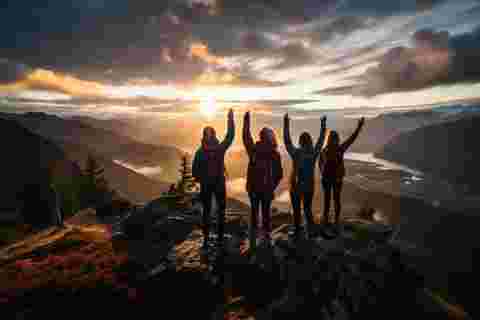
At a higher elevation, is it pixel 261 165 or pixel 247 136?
pixel 247 136

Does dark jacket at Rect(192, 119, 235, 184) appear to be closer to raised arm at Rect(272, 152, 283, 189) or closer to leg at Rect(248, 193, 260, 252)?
leg at Rect(248, 193, 260, 252)

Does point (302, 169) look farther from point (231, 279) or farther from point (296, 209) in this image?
point (231, 279)

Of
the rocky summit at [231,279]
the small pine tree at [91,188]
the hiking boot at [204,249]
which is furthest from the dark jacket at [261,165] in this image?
the small pine tree at [91,188]

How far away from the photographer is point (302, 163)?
9789mm

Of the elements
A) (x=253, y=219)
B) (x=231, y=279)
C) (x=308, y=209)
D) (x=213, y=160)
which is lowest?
(x=231, y=279)

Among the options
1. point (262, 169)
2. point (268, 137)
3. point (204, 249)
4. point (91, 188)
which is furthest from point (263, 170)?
point (91, 188)

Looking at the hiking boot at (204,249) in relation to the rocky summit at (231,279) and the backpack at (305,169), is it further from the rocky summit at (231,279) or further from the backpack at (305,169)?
the backpack at (305,169)

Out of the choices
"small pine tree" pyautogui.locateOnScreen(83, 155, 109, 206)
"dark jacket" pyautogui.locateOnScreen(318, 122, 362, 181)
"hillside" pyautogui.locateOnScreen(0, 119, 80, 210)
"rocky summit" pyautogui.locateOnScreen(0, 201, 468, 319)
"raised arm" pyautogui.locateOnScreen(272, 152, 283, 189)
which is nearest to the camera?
"rocky summit" pyautogui.locateOnScreen(0, 201, 468, 319)

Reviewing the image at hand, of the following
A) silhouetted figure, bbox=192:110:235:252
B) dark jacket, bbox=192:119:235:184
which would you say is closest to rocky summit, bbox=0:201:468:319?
silhouetted figure, bbox=192:110:235:252

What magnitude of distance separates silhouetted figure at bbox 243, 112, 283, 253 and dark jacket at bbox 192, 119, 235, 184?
27.5 inches

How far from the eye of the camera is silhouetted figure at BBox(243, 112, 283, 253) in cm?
949

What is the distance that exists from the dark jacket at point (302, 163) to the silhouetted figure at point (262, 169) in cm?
64

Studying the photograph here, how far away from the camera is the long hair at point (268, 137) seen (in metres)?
9.43

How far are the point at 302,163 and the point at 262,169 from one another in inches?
69.3
